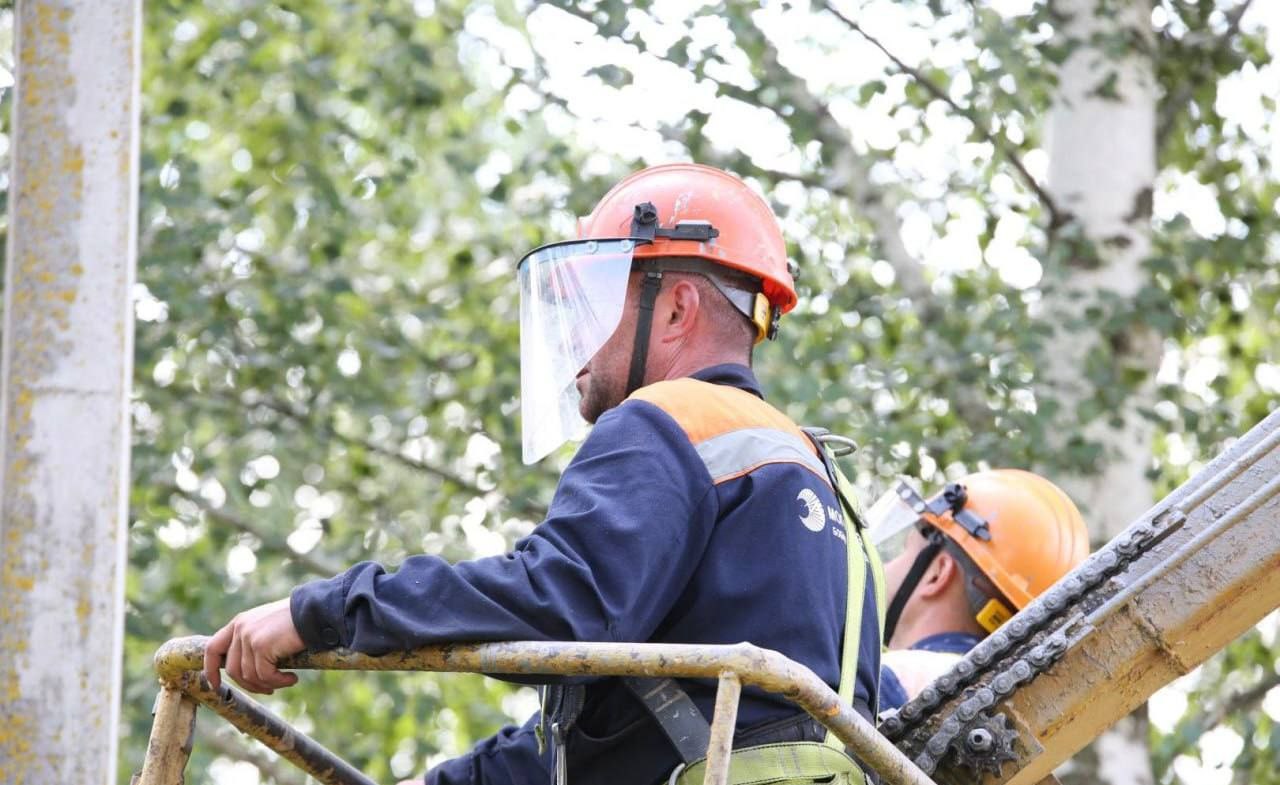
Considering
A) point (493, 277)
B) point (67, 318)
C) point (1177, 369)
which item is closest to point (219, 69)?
point (493, 277)

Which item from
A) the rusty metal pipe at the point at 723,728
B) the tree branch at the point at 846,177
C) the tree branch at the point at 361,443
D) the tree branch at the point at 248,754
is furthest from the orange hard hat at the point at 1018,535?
the tree branch at the point at 248,754

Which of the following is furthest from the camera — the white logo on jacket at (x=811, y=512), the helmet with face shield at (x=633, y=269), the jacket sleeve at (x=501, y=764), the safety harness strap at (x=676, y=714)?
the jacket sleeve at (x=501, y=764)

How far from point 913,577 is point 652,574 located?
2.49 m

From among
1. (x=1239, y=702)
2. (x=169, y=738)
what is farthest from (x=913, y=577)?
(x=1239, y=702)

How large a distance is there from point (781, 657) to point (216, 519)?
6006 mm

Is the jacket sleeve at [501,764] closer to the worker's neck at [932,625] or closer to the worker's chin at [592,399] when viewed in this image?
the worker's chin at [592,399]

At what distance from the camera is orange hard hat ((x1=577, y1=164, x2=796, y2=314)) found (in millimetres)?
3504

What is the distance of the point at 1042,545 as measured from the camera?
5.07 metres

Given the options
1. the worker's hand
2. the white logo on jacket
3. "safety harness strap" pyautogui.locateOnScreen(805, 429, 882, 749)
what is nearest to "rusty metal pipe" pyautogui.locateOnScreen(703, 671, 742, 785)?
"safety harness strap" pyautogui.locateOnScreen(805, 429, 882, 749)

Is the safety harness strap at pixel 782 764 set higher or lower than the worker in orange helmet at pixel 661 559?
lower

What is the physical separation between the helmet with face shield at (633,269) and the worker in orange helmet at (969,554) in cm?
165

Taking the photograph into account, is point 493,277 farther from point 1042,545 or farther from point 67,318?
point 67,318

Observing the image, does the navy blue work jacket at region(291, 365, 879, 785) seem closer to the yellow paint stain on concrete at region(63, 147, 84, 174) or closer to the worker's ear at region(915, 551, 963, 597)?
the yellow paint stain on concrete at region(63, 147, 84, 174)

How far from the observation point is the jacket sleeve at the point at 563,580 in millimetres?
2744
